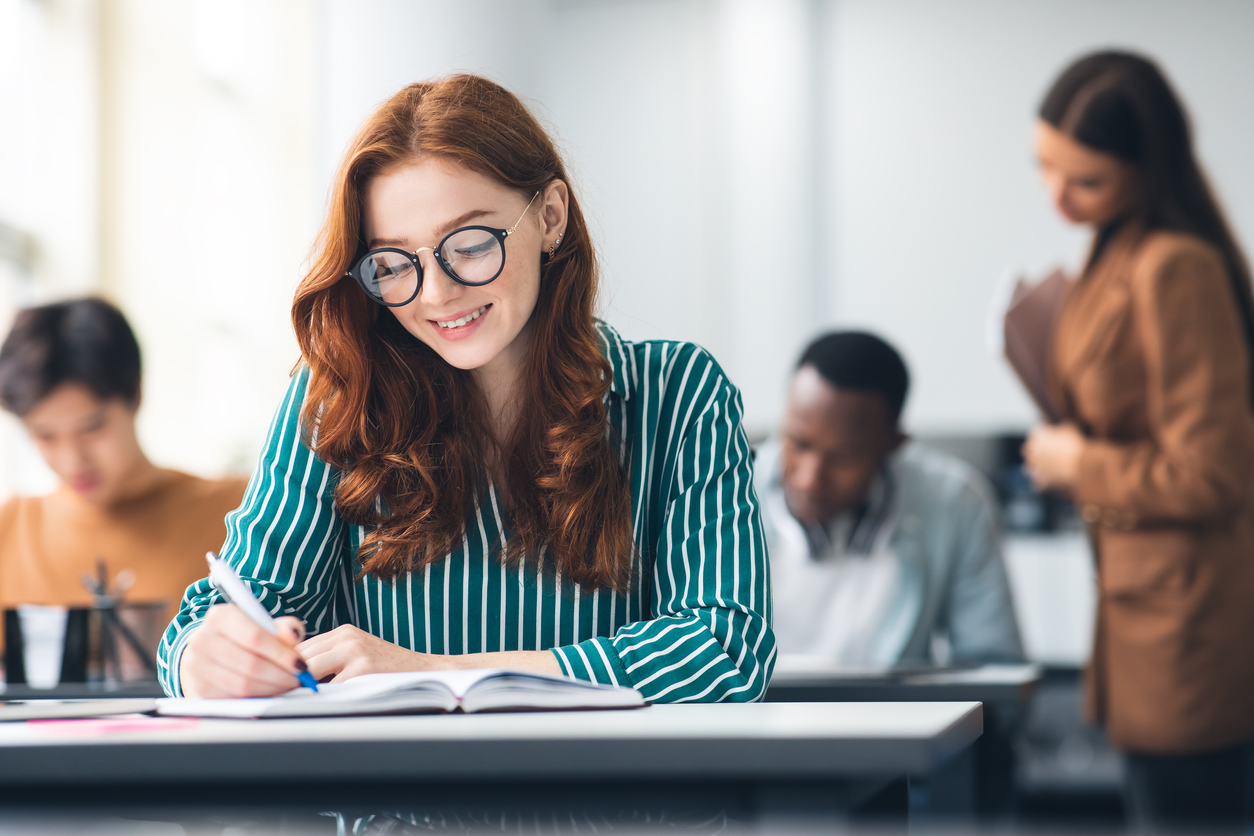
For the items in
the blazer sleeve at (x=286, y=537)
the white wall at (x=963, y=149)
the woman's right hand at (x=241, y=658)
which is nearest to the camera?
the woman's right hand at (x=241, y=658)

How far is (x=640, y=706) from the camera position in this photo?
3.23 ft

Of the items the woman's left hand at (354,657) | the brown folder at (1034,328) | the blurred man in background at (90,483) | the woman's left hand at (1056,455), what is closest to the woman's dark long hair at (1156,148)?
the brown folder at (1034,328)

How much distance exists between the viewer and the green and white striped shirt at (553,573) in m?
1.22

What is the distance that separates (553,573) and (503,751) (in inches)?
21.0

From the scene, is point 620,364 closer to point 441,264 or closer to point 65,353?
point 441,264

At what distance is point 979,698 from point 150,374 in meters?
3.22

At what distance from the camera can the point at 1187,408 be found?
5.95 ft

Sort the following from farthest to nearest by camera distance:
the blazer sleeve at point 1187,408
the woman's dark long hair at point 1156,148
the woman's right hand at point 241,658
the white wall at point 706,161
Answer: the white wall at point 706,161 < the woman's dark long hair at point 1156,148 < the blazer sleeve at point 1187,408 < the woman's right hand at point 241,658

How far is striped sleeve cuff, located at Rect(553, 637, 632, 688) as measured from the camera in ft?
3.57

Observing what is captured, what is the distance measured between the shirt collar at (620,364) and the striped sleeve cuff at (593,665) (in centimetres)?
34

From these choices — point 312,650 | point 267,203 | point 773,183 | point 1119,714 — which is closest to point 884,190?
point 773,183

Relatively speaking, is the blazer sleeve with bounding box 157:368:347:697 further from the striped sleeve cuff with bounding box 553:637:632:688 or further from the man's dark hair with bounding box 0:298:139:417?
the man's dark hair with bounding box 0:298:139:417

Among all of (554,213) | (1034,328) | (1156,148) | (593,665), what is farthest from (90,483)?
(1156,148)

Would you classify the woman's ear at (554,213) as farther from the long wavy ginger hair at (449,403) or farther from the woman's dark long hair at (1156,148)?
the woman's dark long hair at (1156,148)
